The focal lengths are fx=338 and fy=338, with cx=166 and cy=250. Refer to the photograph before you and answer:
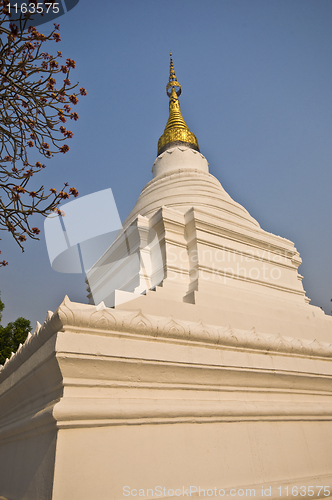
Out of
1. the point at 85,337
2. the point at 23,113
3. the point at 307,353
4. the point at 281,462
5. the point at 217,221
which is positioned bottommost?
the point at 281,462

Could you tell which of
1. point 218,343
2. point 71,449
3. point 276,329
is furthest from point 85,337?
point 276,329

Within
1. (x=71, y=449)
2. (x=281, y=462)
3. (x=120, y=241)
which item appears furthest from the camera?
(x=120, y=241)

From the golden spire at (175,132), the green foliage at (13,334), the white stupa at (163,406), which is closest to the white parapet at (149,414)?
the white stupa at (163,406)

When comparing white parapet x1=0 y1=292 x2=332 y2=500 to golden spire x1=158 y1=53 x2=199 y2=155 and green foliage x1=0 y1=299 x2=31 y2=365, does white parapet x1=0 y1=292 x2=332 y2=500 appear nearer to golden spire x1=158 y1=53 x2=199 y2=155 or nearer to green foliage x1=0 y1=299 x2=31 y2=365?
golden spire x1=158 y1=53 x2=199 y2=155

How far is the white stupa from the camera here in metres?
3.37

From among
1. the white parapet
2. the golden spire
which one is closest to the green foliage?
the golden spire

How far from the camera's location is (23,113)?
4.19 metres

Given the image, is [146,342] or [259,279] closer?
[146,342]

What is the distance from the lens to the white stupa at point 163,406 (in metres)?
3.37

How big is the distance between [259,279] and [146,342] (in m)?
5.01

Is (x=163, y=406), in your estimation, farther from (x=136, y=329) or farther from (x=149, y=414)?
(x=136, y=329)

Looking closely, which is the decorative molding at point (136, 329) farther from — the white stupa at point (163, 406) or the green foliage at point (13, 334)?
the green foliage at point (13, 334)

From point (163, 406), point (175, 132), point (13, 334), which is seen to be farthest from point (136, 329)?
point (13, 334)

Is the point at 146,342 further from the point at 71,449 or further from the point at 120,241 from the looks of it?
the point at 120,241
